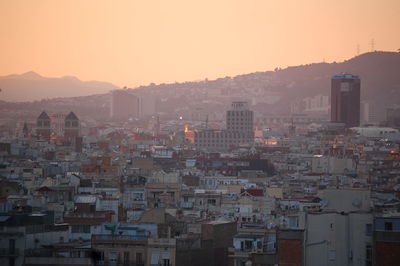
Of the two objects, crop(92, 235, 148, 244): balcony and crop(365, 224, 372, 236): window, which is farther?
crop(92, 235, 148, 244): balcony

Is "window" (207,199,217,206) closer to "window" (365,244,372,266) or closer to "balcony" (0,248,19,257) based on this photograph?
"balcony" (0,248,19,257)

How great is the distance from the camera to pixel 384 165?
10731cm

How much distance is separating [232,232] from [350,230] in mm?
9680

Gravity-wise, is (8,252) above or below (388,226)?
below

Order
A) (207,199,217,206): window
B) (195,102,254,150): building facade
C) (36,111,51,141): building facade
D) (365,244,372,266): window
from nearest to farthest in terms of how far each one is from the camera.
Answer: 1. (365,244,372,266): window
2. (207,199,217,206): window
3. (36,111,51,141): building facade
4. (195,102,254,150): building facade

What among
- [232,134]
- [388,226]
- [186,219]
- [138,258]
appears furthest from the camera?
[232,134]

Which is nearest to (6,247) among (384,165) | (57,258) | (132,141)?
(57,258)

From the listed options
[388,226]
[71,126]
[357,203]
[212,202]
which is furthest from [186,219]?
[71,126]

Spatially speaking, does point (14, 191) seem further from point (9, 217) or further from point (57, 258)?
point (57, 258)

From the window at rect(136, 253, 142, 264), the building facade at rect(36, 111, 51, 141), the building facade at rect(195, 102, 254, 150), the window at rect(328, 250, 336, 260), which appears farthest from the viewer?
the building facade at rect(195, 102, 254, 150)

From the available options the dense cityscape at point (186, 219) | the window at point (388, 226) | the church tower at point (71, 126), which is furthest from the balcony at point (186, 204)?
the church tower at point (71, 126)

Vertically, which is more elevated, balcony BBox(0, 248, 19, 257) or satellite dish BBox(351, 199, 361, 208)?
satellite dish BBox(351, 199, 361, 208)

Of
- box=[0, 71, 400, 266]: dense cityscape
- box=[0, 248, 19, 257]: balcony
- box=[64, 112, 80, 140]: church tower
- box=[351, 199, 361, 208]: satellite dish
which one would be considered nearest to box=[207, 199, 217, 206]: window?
box=[0, 71, 400, 266]: dense cityscape

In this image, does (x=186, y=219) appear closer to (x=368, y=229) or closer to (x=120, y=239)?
(x=120, y=239)
